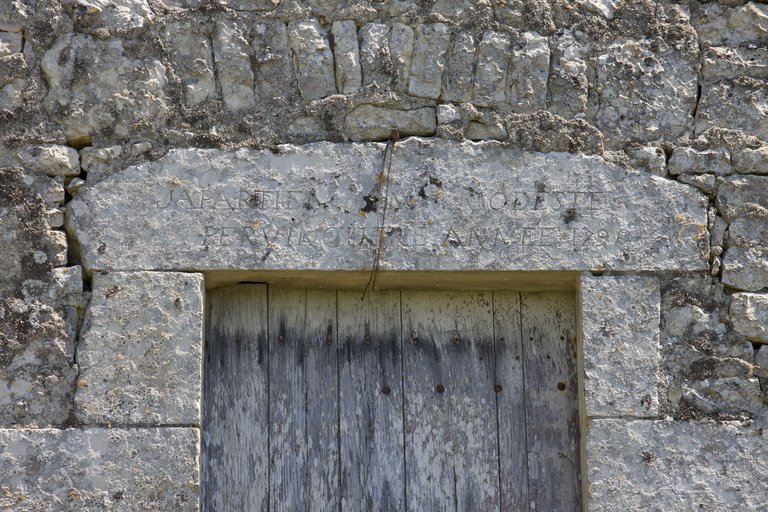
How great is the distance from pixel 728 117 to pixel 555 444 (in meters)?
1.15

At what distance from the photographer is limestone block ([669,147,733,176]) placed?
3.32 metres

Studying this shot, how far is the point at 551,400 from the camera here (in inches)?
135

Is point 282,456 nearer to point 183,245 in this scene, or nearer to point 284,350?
point 284,350

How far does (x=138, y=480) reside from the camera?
308 centimetres

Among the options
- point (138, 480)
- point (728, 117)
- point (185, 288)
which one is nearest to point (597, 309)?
point (728, 117)

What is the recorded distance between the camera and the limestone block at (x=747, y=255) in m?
3.25

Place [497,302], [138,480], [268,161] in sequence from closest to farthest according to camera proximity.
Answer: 1. [138,480]
2. [268,161]
3. [497,302]

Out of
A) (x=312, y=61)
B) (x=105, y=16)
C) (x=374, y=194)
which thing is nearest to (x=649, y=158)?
(x=374, y=194)

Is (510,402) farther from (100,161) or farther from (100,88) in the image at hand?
(100,88)

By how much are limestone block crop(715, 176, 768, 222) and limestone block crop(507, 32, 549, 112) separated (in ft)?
1.99

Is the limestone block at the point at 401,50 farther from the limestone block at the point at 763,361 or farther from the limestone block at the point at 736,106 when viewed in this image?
the limestone block at the point at 763,361

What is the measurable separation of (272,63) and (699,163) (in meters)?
1.35

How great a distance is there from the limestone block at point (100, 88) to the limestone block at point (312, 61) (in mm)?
415

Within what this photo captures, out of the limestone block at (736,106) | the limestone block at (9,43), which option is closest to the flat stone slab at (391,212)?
the limestone block at (736,106)
